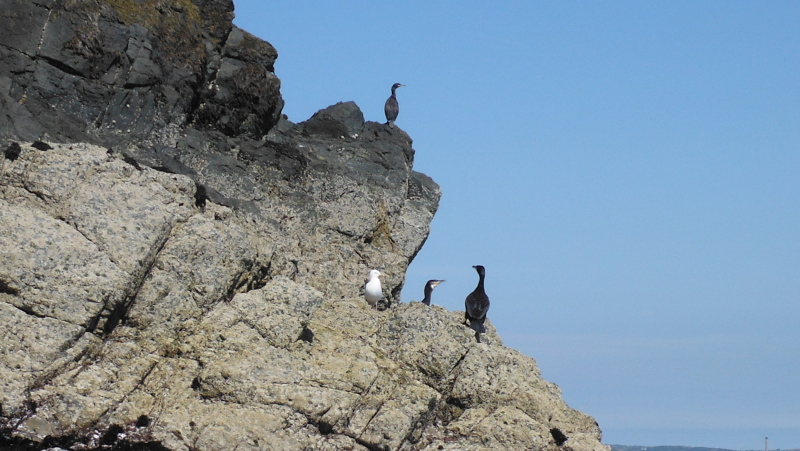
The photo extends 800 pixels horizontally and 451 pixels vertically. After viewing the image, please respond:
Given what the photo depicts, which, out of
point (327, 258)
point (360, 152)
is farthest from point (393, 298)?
point (360, 152)

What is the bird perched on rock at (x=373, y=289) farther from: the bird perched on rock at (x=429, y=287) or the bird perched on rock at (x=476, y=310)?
the bird perched on rock at (x=429, y=287)

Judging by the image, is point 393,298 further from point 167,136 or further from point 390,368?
point 167,136

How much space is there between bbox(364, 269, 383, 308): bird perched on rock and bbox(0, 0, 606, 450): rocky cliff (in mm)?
841

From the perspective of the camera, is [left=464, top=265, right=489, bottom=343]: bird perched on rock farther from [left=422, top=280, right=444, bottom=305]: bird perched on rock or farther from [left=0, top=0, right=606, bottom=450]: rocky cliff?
[left=422, top=280, right=444, bottom=305]: bird perched on rock

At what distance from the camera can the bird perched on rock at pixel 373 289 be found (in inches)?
1209

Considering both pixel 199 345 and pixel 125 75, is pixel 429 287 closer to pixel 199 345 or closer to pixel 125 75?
pixel 199 345

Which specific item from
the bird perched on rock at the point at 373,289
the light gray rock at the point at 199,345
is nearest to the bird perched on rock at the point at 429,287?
the bird perched on rock at the point at 373,289

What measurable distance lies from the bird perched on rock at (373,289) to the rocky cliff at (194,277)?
2.76 feet

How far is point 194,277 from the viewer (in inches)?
1024

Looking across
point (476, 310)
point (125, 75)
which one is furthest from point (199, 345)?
point (125, 75)

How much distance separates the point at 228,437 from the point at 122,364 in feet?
10.8

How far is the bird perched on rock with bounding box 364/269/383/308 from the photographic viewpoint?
101 ft

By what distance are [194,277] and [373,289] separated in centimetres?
664

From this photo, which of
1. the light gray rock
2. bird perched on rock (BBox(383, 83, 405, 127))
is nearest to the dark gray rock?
the light gray rock
